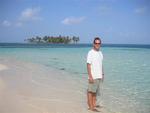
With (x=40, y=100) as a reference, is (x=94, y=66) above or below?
above

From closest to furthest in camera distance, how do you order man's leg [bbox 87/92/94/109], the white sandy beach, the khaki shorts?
1. the white sandy beach
2. the khaki shorts
3. man's leg [bbox 87/92/94/109]

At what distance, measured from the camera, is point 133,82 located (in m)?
9.74

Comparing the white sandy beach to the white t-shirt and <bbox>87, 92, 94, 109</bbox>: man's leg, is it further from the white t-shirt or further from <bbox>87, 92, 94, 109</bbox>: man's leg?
the white t-shirt

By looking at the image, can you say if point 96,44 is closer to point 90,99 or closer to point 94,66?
point 94,66

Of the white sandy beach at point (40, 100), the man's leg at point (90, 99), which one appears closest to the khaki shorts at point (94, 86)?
the man's leg at point (90, 99)

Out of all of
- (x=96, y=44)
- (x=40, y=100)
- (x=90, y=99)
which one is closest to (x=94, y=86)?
(x=90, y=99)

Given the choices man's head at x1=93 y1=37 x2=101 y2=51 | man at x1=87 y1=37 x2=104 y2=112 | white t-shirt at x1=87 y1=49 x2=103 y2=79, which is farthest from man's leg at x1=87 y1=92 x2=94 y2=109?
man's head at x1=93 y1=37 x2=101 y2=51

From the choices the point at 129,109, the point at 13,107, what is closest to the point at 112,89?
the point at 129,109

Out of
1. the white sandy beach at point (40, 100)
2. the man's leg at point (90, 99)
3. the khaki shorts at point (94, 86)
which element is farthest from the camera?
the man's leg at point (90, 99)

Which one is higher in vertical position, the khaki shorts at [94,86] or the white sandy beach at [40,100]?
the khaki shorts at [94,86]

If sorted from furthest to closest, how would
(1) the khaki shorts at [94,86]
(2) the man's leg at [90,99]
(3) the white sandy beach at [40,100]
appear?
1. (2) the man's leg at [90,99]
2. (1) the khaki shorts at [94,86]
3. (3) the white sandy beach at [40,100]

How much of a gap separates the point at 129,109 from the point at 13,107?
235 cm

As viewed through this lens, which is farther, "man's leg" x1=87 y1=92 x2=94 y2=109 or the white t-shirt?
"man's leg" x1=87 y1=92 x2=94 y2=109

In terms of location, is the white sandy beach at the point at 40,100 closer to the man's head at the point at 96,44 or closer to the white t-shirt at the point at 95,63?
the white t-shirt at the point at 95,63
